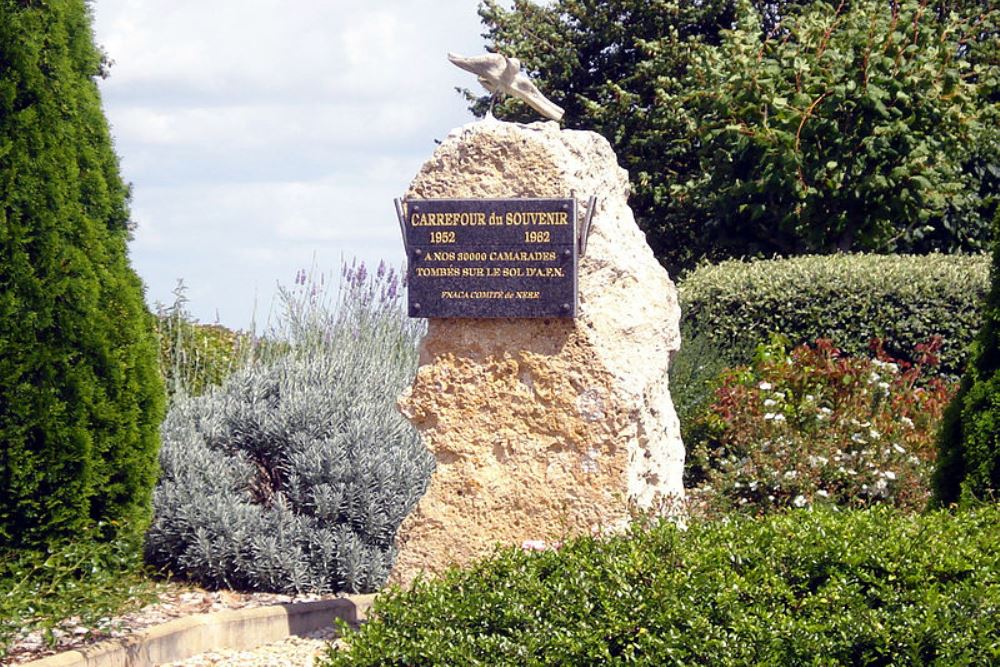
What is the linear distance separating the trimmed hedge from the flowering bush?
22 centimetres

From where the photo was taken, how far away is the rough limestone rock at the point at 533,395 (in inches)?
227

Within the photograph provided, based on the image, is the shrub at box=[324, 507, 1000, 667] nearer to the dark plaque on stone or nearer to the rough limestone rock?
the rough limestone rock

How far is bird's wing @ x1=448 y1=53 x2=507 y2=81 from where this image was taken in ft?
20.6

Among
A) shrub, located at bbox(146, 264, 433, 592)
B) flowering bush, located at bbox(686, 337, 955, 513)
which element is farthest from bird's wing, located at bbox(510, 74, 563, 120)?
flowering bush, located at bbox(686, 337, 955, 513)

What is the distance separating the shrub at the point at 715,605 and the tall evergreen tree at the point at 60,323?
211 centimetres

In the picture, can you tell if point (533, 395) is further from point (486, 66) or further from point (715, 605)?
point (715, 605)

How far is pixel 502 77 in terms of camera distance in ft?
20.8

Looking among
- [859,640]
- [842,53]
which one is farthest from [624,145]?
[859,640]

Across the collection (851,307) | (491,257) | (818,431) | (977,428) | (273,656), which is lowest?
(273,656)

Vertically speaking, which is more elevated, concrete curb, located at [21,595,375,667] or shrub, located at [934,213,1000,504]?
shrub, located at [934,213,1000,504]

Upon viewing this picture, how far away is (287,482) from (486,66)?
254 cm

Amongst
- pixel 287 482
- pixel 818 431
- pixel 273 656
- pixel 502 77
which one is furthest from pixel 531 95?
pixel 818 431

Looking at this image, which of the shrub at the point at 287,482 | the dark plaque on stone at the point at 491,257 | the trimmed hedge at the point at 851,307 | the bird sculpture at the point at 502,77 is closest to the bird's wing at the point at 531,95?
the bird sculpture at the point at 502,77

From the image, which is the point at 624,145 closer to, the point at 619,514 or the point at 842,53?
the point at 842,53
